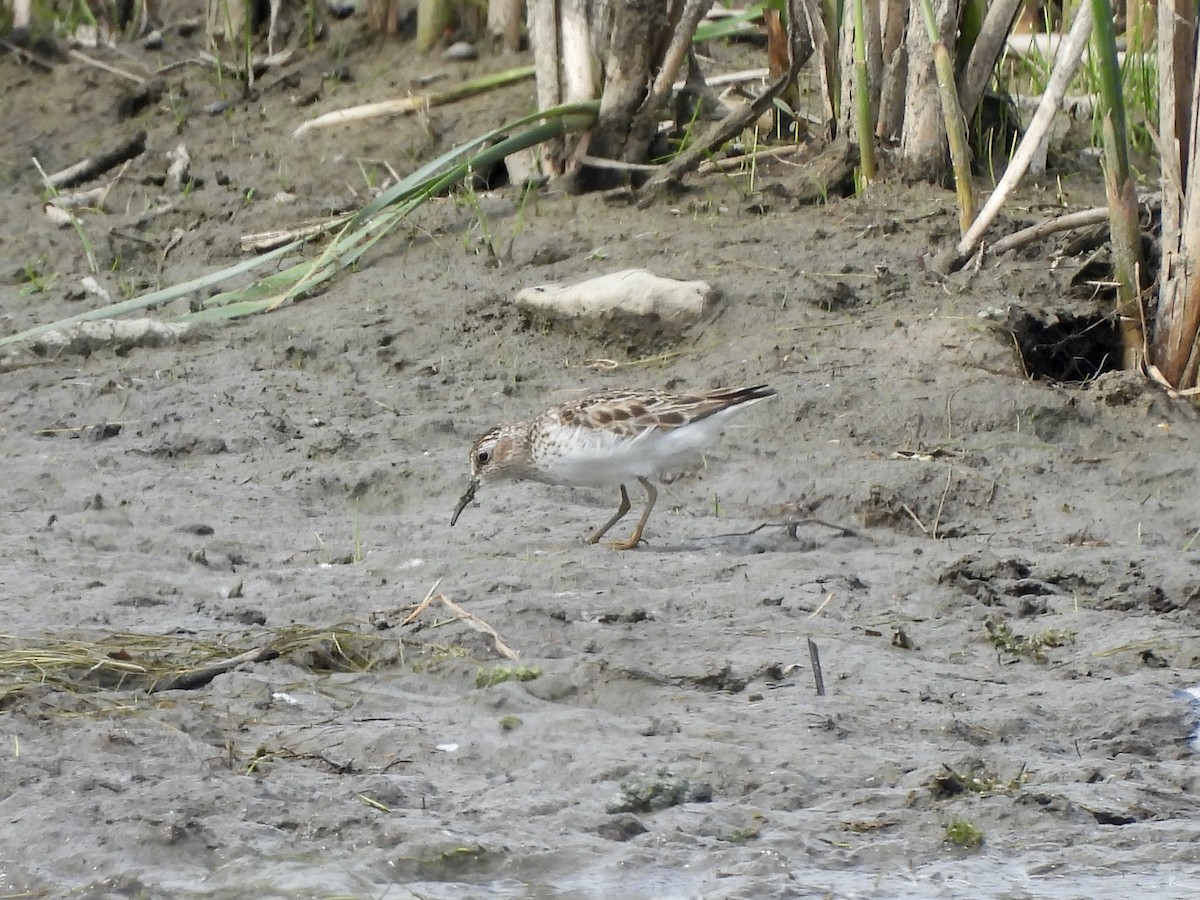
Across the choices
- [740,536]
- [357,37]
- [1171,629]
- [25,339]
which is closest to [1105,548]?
[1171,629]

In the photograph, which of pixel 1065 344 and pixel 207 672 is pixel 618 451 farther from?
pixel 1065 344

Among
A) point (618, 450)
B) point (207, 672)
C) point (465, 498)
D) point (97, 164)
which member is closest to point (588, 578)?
point (618, 450)

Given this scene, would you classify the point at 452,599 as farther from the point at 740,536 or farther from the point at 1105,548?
the point at 1105,548

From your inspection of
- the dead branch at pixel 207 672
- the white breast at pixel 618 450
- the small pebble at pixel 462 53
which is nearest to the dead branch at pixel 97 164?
the small pebble at pixel 462 53

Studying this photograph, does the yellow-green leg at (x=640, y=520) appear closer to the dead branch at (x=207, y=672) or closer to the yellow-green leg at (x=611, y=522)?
the yellow-green leg at (x=611, y=522)

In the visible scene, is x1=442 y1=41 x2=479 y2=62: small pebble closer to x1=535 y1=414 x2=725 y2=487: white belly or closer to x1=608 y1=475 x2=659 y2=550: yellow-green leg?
x1=608 y1=475 x2=659 y2=550: yellow-green leg

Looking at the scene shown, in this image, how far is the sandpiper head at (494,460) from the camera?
6.80 metres

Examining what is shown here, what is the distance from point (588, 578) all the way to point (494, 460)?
1160 mm

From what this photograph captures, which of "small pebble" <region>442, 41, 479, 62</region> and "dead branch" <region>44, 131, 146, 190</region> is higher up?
"small pebble" <region>442, 41, 479, 62</region>

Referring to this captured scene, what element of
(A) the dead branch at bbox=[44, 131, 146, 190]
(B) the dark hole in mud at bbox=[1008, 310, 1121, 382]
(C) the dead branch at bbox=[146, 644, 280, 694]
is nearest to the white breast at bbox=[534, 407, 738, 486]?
(B) the dark hole in mud at bbox=[1008, 310, 1121, 382]

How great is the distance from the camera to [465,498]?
678 centimetres

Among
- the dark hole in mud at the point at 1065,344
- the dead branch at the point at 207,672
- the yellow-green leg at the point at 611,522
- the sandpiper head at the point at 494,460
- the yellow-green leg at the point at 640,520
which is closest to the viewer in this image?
the dead branch at the point at 207,672

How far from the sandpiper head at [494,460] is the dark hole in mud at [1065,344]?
2.50 m

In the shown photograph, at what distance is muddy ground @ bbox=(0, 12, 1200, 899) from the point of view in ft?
13.0
